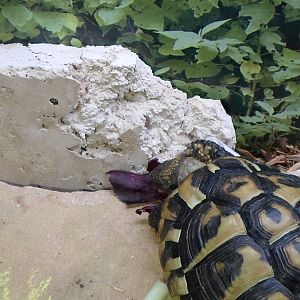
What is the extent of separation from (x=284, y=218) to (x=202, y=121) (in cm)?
73

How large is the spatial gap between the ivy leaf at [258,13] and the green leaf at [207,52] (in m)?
0.18

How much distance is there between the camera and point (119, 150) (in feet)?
8.54

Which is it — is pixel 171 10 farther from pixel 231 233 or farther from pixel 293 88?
pixel 231 233

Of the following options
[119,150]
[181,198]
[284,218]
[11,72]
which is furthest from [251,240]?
[11,72]

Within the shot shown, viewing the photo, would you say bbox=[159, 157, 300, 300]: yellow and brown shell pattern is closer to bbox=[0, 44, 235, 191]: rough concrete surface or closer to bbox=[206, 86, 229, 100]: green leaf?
bbox=[0, 44, 235, 191]: rough concrete surface

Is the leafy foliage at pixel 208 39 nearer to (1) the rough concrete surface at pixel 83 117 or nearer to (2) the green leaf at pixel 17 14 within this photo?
(2) the green leaf at pixel 17 14

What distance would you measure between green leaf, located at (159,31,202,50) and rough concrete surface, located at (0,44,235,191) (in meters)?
0.25

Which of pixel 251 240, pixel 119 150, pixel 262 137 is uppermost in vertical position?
pixel 251 240

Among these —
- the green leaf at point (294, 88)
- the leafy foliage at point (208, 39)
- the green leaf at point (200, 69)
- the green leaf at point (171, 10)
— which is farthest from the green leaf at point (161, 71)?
the green leaf at point (294, 88)

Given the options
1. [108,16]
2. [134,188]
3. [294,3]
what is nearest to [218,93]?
[294,3]

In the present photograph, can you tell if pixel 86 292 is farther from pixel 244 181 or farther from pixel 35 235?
pixel 244 181

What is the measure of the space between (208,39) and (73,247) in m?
1.16

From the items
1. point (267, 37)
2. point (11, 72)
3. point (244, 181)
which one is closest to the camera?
point (244, 181)

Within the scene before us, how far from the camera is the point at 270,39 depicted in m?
2.96
